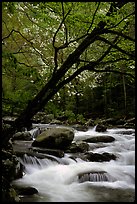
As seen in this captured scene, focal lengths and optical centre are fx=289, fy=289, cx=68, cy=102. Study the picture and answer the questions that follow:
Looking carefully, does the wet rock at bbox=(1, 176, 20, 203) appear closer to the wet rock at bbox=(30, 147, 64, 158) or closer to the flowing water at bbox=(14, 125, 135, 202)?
the flowing water at bbox=(14, 125, 135, 202)

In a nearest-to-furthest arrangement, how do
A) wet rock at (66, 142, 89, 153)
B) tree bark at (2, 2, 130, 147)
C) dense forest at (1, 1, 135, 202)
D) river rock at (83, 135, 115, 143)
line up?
1. tree bark at (2, 2, 130, 147)
2. dense forest at (1, 1, 135, 202)
3. wet rock at (66, 142, 89, 153)
4. river rock at (83, 135, 115, 143)

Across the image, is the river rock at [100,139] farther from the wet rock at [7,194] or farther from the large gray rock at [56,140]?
the wet rock at [7,194]

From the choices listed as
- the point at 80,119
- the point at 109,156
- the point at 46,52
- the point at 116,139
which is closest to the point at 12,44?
the point at 46,52

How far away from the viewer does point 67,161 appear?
1154 cm

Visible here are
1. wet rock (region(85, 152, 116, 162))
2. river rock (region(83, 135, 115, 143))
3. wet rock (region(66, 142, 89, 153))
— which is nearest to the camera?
wet rock (region(85, 152, 116, 162))

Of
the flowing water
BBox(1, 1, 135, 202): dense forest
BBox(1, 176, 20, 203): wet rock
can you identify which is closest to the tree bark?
BBox(1, 1, 135, 202): dense forest

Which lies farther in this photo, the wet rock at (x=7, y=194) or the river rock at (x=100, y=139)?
the river rock at (x=100, y=139)

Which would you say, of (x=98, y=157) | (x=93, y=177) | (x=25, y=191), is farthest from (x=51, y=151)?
(x=25, y=191)

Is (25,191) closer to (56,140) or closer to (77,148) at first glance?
(56,140)

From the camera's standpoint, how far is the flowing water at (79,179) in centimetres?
850

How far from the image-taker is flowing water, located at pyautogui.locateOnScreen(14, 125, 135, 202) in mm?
8496

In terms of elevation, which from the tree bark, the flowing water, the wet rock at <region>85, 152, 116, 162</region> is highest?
the tree bark

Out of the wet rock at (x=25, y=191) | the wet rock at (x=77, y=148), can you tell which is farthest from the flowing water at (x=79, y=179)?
the wet rock at (x=77, y=148)

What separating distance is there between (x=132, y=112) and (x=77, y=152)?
14.9m
